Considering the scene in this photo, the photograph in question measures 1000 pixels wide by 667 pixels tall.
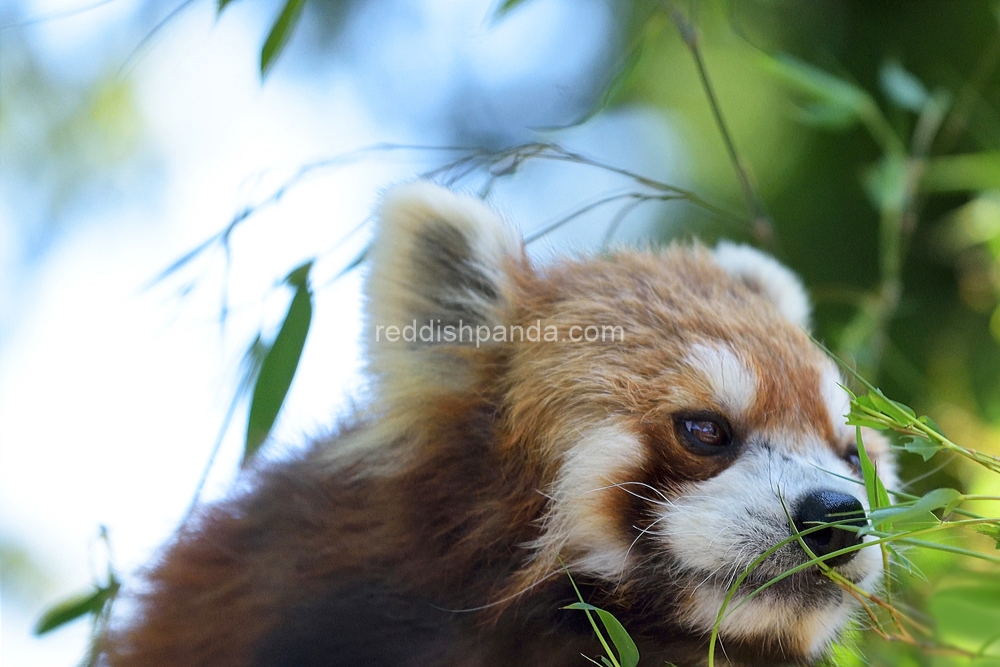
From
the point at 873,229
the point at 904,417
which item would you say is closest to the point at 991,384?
the point at 873,229

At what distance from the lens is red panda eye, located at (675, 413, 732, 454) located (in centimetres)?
148

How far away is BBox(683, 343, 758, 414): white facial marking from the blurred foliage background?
1.92 ft

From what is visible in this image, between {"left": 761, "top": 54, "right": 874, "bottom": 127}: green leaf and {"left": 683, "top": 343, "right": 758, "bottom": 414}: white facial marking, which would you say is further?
{"left": 761, "top": 54, "right": 874, "bottom": 127}: green leaf

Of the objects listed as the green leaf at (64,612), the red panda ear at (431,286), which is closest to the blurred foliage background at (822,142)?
the red panda ear at (431,286)

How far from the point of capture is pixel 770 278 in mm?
2062

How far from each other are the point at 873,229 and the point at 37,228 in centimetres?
371

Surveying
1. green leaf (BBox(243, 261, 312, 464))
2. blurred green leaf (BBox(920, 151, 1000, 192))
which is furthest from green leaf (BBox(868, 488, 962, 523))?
blurred green leaf (BBox(920, 151, 1000, 192))

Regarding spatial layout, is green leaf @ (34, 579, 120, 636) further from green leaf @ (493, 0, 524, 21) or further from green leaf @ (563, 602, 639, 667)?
green leaf @ (493, 0, 524, 21)

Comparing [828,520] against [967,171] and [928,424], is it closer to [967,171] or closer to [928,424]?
[928,424]

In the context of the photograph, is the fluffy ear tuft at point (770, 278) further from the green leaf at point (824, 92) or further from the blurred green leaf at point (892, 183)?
Answer: the blurred green leaf at point (892, 183)

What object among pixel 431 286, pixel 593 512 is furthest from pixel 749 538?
pixel 431 286

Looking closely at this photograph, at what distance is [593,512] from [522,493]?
5.5 inches

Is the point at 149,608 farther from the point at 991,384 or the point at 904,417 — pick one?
the point at 991,384

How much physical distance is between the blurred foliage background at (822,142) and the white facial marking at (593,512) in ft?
2.40
